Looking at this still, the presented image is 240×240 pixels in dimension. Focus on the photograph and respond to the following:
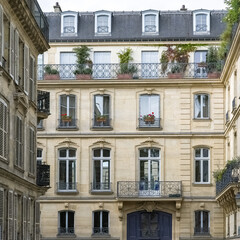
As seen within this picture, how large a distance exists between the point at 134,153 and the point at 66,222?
5534mm

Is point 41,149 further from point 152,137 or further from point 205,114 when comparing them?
point 205,114

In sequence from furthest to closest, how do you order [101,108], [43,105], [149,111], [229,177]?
1. [101,108]
2. [149,111]
3. [229,177]
4. [43,105]

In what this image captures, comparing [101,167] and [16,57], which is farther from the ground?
[16,57]

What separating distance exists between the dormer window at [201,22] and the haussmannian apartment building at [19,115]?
16.6 meters

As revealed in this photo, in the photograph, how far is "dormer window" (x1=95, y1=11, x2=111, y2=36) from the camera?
55312 millimetres

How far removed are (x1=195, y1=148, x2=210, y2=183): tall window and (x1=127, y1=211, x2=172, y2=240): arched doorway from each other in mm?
2774

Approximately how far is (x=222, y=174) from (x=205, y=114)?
276 inches

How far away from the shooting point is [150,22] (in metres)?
55.4

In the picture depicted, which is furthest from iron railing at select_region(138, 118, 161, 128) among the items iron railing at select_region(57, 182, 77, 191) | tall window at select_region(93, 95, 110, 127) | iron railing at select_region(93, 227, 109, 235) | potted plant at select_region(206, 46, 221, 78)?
iron railing at select_region(93, 227, 109, 235)

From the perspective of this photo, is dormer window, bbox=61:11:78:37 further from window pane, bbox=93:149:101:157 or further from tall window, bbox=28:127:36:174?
tall window, bbox=28:127:36:174

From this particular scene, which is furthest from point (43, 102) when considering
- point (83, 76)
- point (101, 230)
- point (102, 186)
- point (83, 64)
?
point (101, 230)

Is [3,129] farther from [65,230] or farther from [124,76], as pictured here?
[124,76]

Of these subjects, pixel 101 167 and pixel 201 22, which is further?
pixel 201 22

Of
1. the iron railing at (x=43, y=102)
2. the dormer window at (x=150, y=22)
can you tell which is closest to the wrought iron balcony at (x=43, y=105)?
the iron railing at (x=43, y=102)
